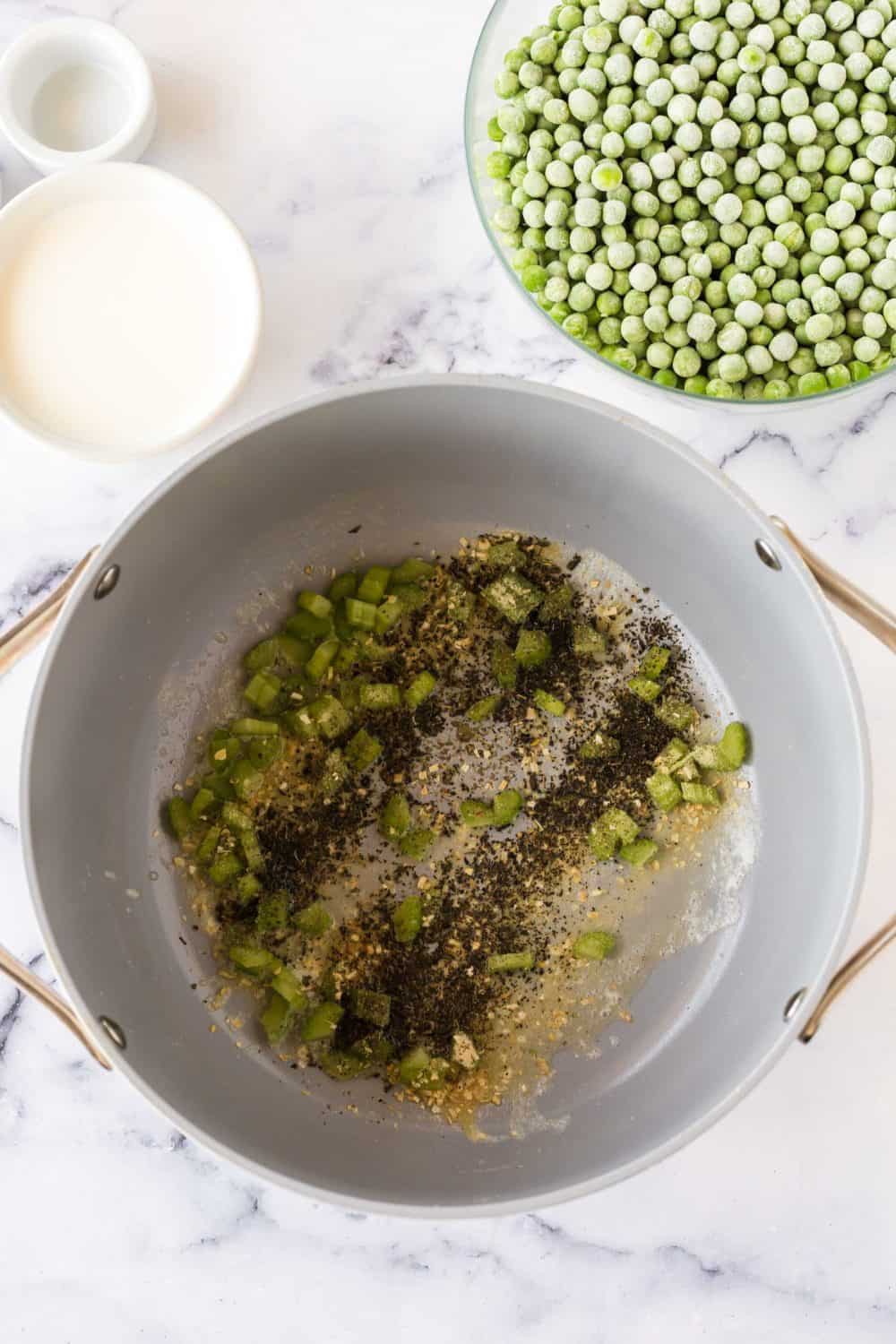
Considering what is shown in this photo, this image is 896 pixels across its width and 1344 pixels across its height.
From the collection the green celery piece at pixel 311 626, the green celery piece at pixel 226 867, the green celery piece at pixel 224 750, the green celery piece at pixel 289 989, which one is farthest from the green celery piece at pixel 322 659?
the green celery piece at pixel 289 989

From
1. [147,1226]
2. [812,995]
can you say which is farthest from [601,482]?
[147,1226]

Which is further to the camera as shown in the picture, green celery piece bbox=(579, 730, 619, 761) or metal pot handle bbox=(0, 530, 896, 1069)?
green celery piece bbox=(579, 730, 619, 761)

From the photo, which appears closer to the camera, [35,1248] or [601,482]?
[601,482]

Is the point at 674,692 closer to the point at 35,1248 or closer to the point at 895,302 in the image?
the point at 895,302

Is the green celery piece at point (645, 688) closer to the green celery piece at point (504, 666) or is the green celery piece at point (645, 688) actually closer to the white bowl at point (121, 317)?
the green celery piece at point (504, 666)

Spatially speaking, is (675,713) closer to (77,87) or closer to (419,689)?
(419,689)

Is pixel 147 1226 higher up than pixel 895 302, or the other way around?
pixel 895 302

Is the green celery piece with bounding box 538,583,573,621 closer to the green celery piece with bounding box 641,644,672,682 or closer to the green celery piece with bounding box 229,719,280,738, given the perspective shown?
the green celery piece with bounding box 641,644,672,682

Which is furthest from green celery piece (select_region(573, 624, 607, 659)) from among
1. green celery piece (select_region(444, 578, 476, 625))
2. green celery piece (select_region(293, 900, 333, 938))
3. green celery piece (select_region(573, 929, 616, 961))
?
green celery piece (select_region(293, 900, 333, 938))
